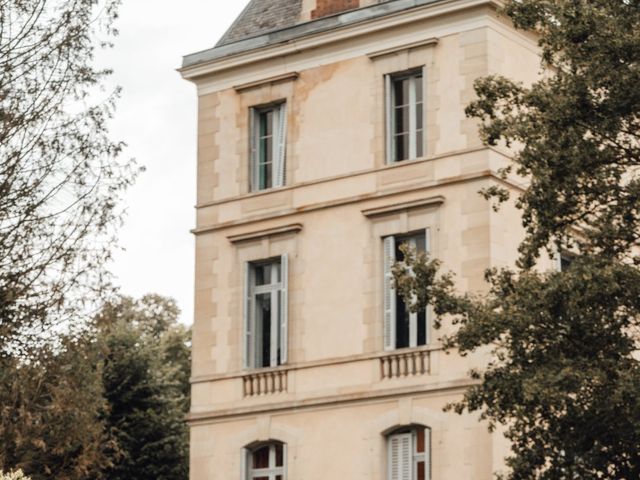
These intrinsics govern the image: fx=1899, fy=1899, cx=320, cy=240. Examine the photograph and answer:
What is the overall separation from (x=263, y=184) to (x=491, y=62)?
5.86 meters

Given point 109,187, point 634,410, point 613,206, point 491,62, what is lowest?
point 634,410

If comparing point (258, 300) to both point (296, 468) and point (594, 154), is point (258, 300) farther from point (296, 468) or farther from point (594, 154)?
point (594, 154)

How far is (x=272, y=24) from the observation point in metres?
40.3

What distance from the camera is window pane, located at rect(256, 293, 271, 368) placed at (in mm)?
38688

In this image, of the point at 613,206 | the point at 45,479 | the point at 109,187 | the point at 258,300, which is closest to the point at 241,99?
the point at 258,300

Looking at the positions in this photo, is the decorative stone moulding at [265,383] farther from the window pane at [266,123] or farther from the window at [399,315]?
the window pane at [266,123]

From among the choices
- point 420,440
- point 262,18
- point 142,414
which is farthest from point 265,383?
point 142,414

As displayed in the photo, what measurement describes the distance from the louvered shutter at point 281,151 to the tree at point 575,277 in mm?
12110

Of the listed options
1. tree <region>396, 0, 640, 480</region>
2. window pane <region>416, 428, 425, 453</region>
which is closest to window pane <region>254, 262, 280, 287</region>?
window pane <region>416, 428, 425, 453</region>

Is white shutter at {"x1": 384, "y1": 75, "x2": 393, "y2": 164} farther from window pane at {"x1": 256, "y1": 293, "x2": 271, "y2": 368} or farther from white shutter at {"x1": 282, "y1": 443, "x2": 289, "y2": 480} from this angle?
white shutter at {"x1": 282, "y1": 443, "x2": 289, "y2": 480}

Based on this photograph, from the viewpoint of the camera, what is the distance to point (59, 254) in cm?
3356

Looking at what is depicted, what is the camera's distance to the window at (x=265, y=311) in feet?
126

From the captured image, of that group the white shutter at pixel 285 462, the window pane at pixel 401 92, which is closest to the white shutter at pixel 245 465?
the white shutter at pixel 285 462

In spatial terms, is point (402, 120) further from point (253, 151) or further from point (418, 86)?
point (253, 151)
